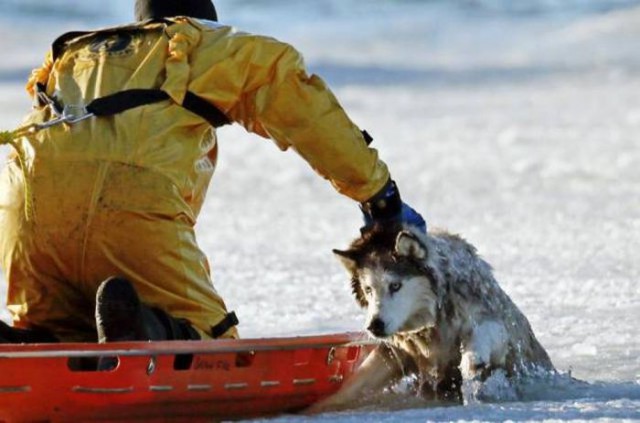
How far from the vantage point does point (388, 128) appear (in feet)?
42.7

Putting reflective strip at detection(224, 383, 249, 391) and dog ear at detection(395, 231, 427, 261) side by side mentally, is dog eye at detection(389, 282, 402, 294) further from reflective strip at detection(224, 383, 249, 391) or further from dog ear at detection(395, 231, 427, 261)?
reflective strip at detection(224, 383, 249, 391)

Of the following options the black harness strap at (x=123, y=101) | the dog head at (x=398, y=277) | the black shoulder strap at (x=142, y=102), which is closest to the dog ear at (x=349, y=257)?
the dog head at (x=398, y=277)

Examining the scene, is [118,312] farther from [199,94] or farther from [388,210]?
[388,210]

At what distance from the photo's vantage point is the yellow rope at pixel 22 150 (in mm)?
4016

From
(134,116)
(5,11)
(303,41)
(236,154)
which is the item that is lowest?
(134,116)

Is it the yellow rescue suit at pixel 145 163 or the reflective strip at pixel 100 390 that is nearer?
the reflective strip at pixel 100 390

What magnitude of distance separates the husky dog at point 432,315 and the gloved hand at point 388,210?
0.03m

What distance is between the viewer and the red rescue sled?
3729 millimetres

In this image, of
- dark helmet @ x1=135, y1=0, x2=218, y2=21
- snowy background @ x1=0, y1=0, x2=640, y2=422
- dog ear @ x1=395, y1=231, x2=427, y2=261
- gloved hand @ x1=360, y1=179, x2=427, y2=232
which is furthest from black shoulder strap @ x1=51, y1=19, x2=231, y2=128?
snowy background @ x1=0, y1=0, x2=640, y2=422

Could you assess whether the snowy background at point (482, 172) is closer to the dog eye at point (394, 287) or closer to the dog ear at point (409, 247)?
the dog eye at point (394, 287)

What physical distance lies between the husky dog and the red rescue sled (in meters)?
0.14

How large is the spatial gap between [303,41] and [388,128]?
7236 mm

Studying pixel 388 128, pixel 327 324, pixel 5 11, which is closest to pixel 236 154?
pixel 388 128

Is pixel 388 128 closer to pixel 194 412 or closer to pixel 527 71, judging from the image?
pixel 527 71
